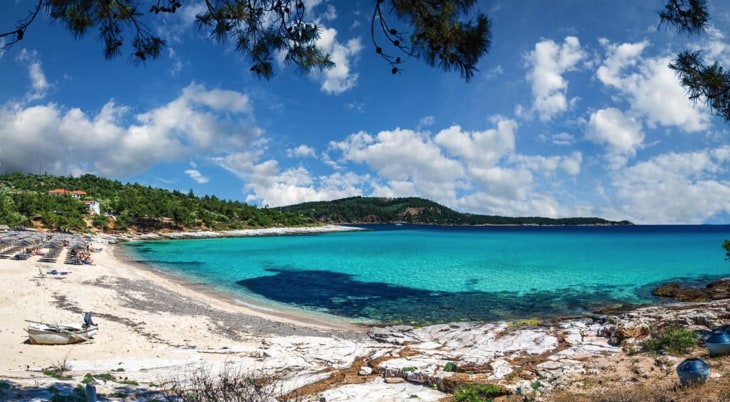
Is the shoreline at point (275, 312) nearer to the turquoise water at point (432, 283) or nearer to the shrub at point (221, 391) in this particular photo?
the turquoise water at point (432, 283)

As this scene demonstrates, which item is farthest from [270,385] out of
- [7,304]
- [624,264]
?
[624,264]

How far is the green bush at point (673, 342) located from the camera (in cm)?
952

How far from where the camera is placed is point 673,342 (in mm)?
9781

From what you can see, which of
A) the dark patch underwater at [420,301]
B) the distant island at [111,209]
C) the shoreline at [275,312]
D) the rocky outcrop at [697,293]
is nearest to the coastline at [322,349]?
the shoreline at [275,312]

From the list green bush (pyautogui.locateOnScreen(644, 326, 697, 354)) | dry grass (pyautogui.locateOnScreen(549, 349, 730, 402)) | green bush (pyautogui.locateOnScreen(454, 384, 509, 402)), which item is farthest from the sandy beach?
green bush (pyautogui.locateOnScreen(644, 326, 697, 354))

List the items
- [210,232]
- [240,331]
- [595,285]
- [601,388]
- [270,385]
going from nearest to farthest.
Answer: [601,388], [270,385], [240,331], [595,285], [210,232]

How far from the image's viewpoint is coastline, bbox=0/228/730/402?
329 inches

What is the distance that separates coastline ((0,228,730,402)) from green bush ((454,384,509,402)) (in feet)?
1.53

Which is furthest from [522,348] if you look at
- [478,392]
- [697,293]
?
[697,293]

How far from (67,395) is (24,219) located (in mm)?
68237

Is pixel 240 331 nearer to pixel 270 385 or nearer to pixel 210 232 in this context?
pixel 270 385

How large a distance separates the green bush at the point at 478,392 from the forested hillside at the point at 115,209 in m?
68.8

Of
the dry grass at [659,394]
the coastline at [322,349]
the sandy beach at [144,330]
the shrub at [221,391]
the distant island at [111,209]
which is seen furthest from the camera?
the distant island at [111,209]

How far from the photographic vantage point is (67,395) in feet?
21.9
